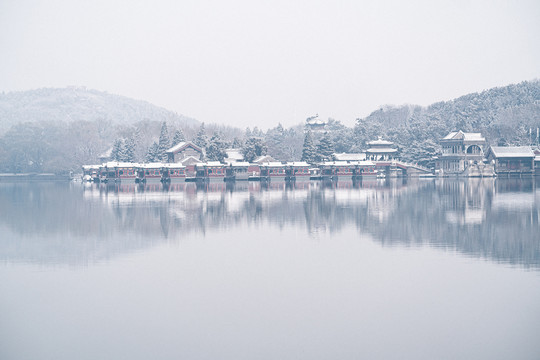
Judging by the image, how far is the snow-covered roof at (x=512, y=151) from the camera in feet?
240

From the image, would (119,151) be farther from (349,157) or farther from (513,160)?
(513,160)

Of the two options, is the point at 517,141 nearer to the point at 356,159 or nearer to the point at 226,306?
the point at 356,159

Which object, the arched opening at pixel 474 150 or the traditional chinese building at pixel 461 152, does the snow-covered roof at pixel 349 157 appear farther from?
the arched opening at pixel 474 150

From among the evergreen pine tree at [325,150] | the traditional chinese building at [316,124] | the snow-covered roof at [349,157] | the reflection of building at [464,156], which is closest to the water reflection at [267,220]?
the evergreen pine tree at [325,150]

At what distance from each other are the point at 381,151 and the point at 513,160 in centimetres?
1592

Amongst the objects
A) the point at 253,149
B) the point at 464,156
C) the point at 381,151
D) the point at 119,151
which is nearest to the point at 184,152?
the point at 253,149

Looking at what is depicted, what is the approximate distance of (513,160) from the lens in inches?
2896

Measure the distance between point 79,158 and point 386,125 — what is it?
183 ft

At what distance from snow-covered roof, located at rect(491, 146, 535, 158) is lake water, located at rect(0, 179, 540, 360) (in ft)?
149

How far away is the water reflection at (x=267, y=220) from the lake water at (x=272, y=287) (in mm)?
136

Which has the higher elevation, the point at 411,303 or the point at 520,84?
the point at 520,84

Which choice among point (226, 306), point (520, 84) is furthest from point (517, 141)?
point (226, 306)

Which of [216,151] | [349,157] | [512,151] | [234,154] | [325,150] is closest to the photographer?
[512,151]

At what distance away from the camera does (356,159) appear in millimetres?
79125
